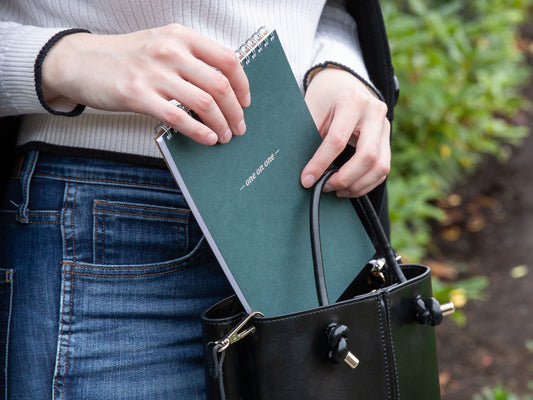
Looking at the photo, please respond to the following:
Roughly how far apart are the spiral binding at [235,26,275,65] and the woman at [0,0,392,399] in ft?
0.53

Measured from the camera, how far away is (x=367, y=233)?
1.01 metres

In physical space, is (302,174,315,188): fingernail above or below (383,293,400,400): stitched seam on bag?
above

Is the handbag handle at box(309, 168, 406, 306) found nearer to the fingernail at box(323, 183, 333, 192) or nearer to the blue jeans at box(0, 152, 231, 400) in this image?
the fingernail at box(323, 183, 333, 192)

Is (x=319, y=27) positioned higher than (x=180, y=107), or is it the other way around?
(x=319, y=27)

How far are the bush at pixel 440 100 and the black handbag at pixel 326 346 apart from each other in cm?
206

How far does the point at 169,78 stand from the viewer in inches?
28.9

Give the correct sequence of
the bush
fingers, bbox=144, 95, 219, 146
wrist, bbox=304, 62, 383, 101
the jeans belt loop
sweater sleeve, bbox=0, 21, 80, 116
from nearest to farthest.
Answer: fingers, bbox=144, 95, 219, 146, sweater sleeve, bbox=0, 21, 80, 116, the jeans belt loop, wrist, bbox=304, 62, 383, 101, the bush

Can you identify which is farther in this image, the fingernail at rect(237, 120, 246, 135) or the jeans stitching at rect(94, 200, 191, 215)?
the jeans stitching at rect(94, 200, 191, 215)

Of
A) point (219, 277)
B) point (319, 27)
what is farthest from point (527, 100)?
point (219, 277)

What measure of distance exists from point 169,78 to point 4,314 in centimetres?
49

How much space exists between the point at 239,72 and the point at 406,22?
9.82ft

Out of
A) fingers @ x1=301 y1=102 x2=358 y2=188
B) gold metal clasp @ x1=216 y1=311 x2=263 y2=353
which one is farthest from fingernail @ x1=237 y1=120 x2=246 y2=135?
gold metal clasp @ x1=216 y1=311 x2=263 y2=353

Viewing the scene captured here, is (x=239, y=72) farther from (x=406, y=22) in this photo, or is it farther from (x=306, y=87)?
(x=406, y=22)

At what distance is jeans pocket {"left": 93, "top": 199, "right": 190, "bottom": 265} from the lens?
926 millimetres
